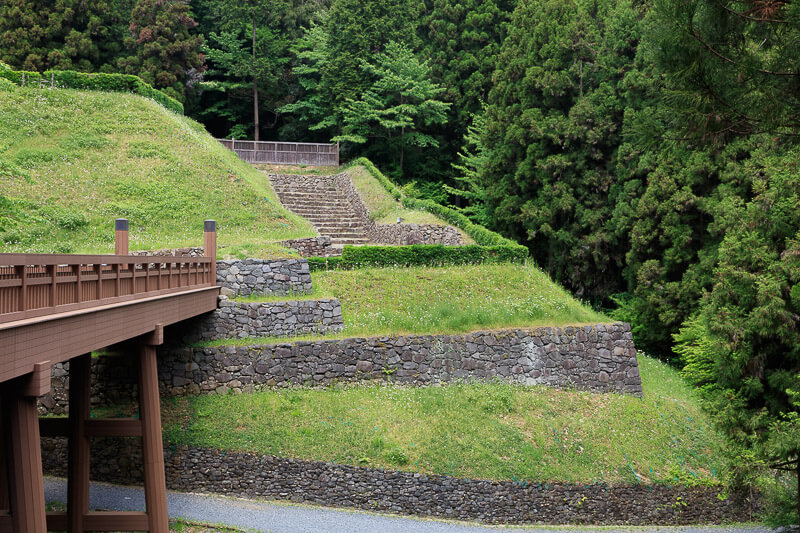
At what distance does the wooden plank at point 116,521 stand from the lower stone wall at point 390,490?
3797 millimetres

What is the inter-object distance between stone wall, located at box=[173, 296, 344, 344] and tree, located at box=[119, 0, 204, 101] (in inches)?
932

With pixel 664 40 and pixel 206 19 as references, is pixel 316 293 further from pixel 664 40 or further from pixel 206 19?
pixel 206 19

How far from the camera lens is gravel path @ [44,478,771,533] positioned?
45.6 feet

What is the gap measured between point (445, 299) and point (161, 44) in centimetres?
2574

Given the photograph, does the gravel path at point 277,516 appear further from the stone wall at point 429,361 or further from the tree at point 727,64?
the tree at point 727,64

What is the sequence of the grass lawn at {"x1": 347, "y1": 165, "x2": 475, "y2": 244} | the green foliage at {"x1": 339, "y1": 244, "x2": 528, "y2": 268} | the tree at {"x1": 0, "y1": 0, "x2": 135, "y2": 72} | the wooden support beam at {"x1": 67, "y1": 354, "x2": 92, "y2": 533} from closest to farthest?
the wooden support beam at {"x1": 67, "y1": 354, "x2": 92, "y2": 533} → the green foliage at {"x1": 339, "y1": 244, "x2": 528, "y2": 268} → the grass lawn at {"x1": 347, "y1": 165, "x2": 475, "y2": 244} → the tree at {"x1": 0, "y1": 0, "x2": 135, "y2": 72}

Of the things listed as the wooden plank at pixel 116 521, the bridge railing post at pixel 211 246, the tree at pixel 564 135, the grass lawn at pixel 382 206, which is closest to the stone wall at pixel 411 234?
the grass lawn at pixel 382 206

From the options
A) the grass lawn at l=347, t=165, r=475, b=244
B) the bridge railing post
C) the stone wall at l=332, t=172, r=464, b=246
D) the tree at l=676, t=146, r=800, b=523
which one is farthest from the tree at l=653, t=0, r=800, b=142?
the stone wall at l=332, t=172, r=464, b=246

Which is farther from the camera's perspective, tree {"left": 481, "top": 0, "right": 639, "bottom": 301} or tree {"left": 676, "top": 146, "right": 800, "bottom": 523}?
tree {"left": 481, "top": 0, "right": 639, "bottom": 301}

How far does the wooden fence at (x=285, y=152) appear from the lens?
37.7 metres

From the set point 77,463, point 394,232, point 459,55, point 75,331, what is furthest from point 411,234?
point 75,331

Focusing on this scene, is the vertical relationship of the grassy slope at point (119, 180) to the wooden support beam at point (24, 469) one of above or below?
above

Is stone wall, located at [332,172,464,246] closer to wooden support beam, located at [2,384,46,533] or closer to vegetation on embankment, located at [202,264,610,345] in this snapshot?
vegetation on embankment, located at [202,264,610,345]

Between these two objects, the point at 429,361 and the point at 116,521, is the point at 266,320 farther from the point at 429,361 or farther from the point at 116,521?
the point at 116,521
